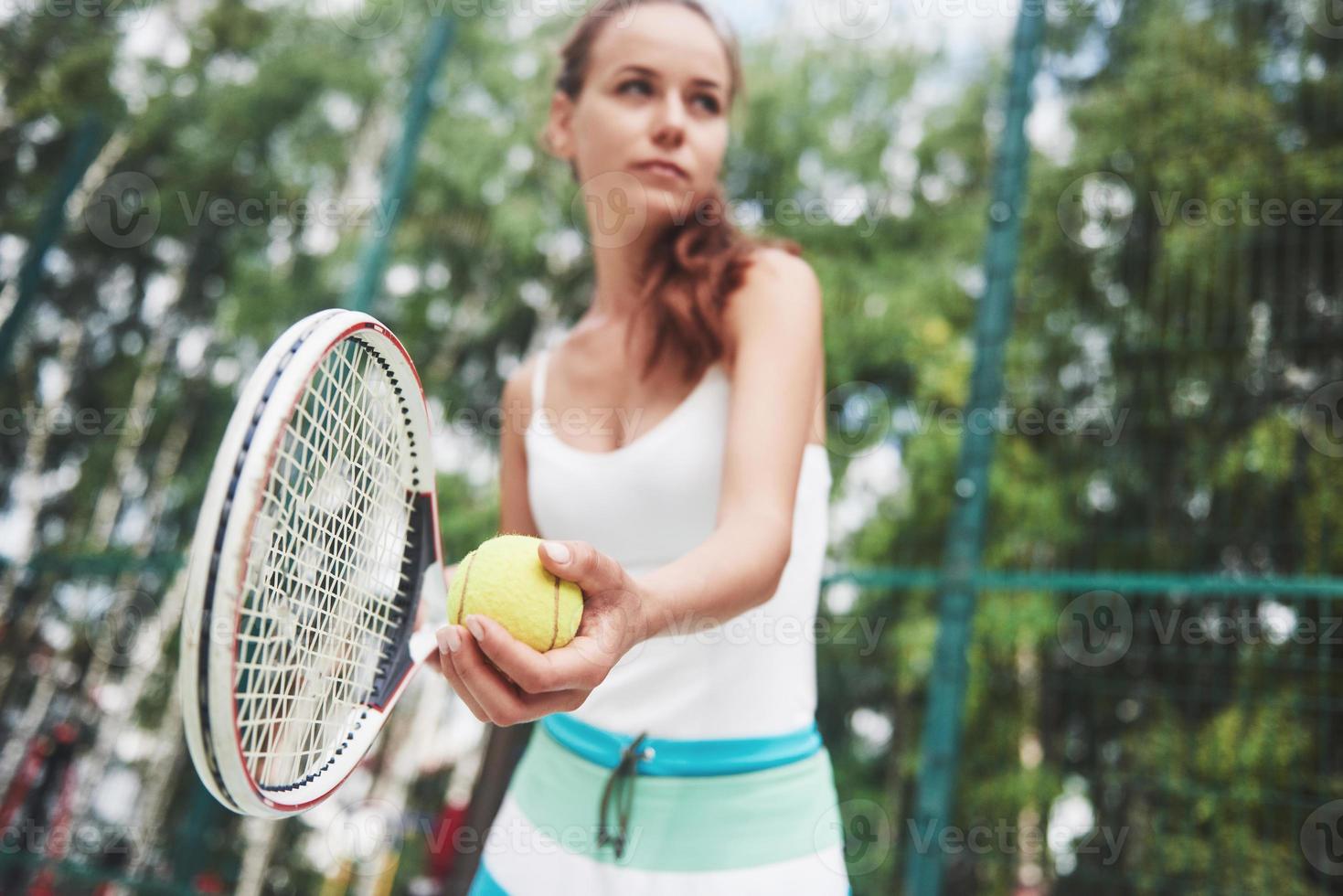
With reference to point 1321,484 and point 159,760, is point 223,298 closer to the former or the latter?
point 159,760

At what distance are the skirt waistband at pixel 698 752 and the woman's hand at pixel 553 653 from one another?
302 millimetres

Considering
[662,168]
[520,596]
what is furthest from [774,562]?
[662,168]

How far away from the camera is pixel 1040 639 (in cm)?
657

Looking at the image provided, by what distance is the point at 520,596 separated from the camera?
964 millimetres

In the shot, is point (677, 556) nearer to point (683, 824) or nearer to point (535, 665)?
point (683, 824)

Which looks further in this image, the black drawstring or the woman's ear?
the woman's ear

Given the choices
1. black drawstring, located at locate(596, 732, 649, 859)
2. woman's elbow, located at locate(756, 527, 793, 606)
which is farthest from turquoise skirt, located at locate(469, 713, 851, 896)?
woman's elbow, located at locate(756, 527, 793, 606)

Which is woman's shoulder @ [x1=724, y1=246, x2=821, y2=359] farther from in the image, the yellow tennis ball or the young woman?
the yellow tennis ball

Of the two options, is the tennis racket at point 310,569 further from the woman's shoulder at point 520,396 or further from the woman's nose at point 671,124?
the woman's nose at point 671,124

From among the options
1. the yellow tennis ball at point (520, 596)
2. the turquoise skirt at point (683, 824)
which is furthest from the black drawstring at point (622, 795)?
the yellow tennis ball at point (520, 596)

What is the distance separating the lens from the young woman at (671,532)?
3.07 feet

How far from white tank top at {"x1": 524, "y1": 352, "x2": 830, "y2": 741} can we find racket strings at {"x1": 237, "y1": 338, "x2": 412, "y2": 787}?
0.26 meters

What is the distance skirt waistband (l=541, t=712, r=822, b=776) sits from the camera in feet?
3.67

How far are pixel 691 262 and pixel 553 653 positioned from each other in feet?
2.11
